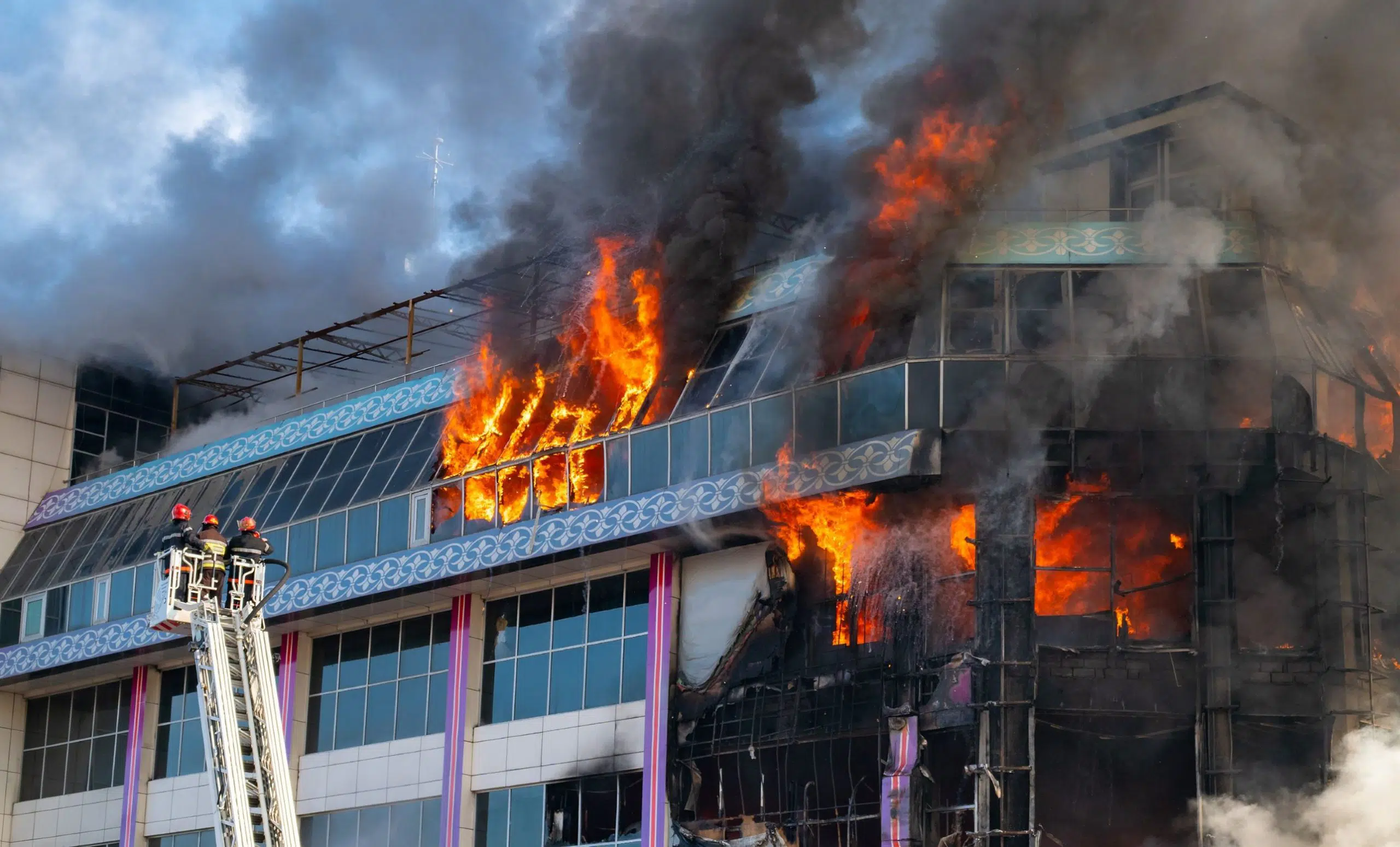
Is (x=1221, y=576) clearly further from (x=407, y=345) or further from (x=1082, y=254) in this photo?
(x=407, y=345)

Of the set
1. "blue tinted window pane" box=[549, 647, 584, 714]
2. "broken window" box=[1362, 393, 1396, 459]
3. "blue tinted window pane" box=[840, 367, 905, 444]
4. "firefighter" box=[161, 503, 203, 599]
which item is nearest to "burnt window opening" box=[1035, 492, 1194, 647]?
"blue tinted window pane" box=[840, 367, 905, 444]

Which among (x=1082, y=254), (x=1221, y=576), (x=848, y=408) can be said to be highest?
(x=1082, y=254)

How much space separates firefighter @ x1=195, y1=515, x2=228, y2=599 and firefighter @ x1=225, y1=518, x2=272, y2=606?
0.11 m

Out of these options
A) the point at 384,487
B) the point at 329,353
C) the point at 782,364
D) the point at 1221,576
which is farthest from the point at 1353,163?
the point at 329,353

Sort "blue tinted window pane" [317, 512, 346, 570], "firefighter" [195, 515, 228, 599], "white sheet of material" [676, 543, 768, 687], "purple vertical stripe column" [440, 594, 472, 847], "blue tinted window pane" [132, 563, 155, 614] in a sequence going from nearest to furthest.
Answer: "firefighter" [195, 515, 228, 599]
"white sheet of material" [676, 543, 768, 687]
"purple vertical stripe column" [440, 594, 472, 847]
"blue tinted window pane" [317, 512, 346, 570]
"blue tinted window pane" [132, 563, 155, 614]

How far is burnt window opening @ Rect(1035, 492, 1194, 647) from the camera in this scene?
98.1 feet

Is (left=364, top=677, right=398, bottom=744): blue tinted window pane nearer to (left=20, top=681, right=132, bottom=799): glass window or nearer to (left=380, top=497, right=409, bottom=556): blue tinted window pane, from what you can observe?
(left=380, top=497, right=409, bottom=556): blue tinted window pane

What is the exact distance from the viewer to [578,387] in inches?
1426

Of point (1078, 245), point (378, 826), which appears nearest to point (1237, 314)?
point (1078, 245)

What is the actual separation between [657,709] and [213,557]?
11217 millimetres

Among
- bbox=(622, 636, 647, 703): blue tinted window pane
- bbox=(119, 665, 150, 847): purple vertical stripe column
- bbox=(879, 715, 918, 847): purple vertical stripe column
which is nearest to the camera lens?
bbox=(879, 715, 918, 847): purple vertical stripe column

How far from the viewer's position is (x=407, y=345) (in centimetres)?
4422

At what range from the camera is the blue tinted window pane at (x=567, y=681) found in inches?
1388

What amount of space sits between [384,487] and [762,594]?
907cm
